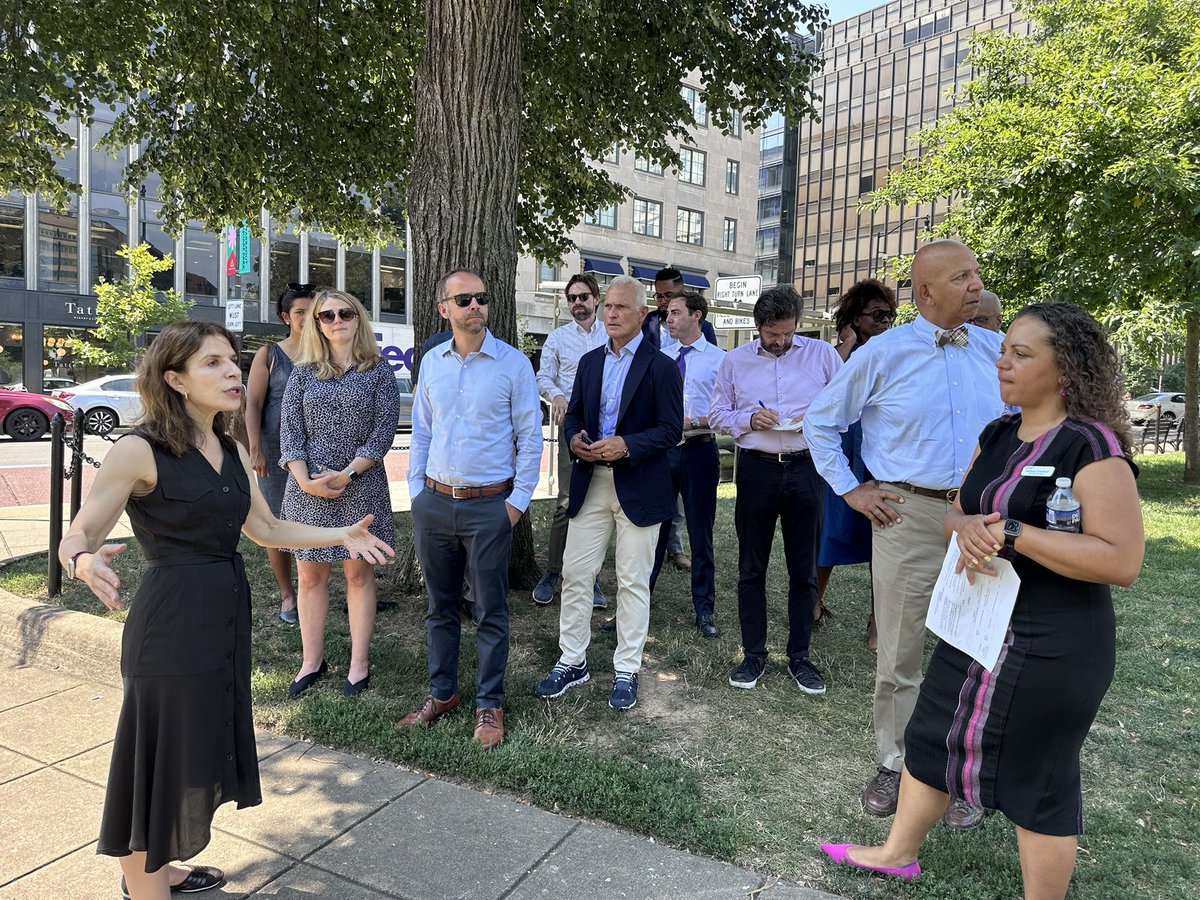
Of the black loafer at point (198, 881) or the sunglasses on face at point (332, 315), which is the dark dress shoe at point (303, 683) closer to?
the black loafer at point (198, 881)

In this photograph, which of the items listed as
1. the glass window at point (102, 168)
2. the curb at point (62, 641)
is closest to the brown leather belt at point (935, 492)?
the curb at point (62, 641)

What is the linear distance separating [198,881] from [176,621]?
90cm

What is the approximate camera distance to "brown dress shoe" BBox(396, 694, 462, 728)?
3646 millimetres

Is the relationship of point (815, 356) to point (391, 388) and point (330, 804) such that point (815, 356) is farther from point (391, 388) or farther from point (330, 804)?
point (330, 804)

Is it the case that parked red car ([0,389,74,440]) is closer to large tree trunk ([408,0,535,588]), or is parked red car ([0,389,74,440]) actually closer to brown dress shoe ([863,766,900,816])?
large tree trunk ([408,0,535,588])

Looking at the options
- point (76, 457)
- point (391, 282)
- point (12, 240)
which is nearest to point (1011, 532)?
point (76, 457)

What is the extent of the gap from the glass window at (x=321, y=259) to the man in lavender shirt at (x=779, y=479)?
3384cm

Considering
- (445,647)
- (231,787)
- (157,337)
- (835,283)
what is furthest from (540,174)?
(835,283)

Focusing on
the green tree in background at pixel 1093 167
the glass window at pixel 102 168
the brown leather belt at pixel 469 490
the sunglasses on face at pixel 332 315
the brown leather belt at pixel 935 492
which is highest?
the glass window at pixel 102 168

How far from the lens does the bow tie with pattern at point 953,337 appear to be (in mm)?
3164

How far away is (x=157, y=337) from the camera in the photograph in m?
2.44

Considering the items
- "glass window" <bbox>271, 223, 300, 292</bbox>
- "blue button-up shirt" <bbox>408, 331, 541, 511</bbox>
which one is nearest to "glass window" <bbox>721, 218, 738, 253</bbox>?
"glass window" <bbox>271, 223, 300, 292</bbox>

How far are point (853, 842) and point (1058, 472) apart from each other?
1.57 meters

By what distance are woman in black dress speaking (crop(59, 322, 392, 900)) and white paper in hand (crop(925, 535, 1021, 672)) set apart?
216 cm
